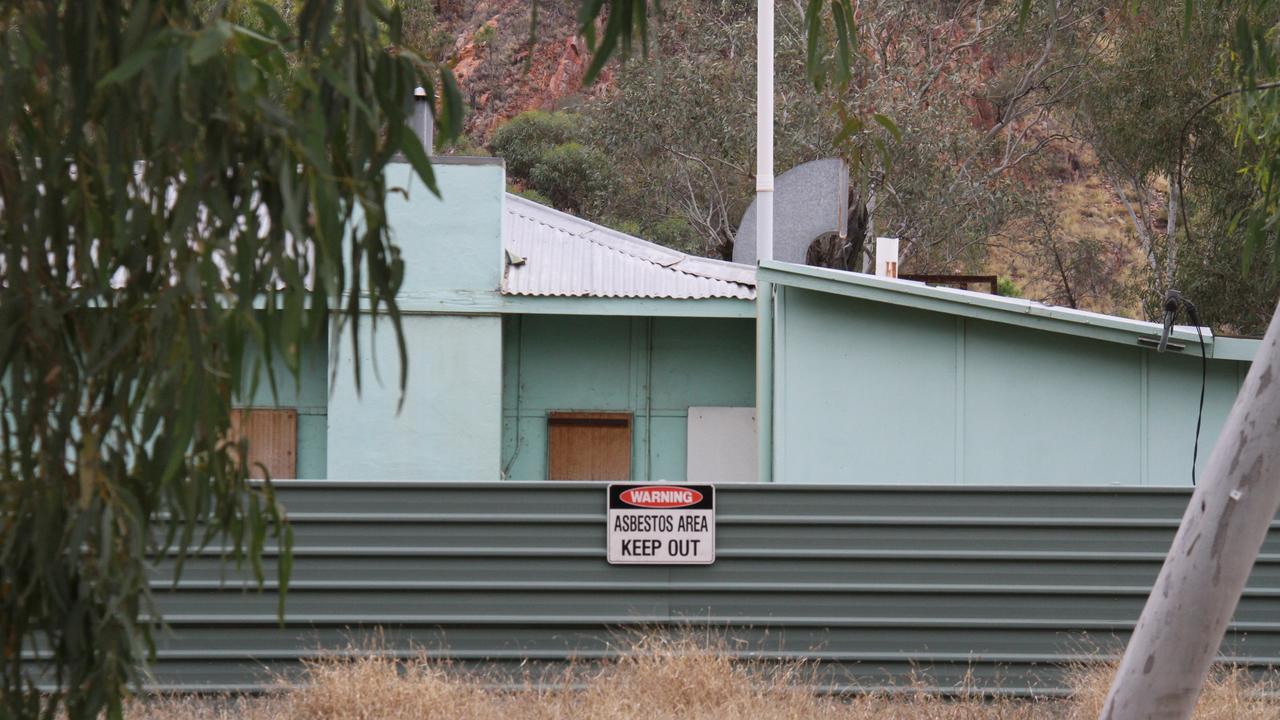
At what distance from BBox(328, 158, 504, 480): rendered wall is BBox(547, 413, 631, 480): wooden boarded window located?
139 cm

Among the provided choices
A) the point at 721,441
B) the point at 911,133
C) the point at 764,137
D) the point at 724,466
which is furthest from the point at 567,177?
the point at 724,466

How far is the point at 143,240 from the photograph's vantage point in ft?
10.4

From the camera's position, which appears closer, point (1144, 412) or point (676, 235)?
point (1144, 412)

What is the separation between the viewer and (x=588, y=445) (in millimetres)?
14234

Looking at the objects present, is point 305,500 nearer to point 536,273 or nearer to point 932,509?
point 932,509

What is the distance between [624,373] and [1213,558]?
9.82 metres

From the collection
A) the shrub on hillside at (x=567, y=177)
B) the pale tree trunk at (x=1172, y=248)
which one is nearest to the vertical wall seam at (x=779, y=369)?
the pale tree trunk at (x=1172, y=248)

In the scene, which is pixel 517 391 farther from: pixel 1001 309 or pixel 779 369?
pixel 1001 309

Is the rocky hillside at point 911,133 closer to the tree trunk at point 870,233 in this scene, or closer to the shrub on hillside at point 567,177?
the tree trunk at point 870,233

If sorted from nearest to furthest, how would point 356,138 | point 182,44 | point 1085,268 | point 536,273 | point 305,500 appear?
point 182,44 → point 356,138 → point 305,500 → point 536,273 → point 1085,268

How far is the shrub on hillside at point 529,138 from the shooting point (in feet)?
136

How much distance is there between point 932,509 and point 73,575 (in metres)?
5.79

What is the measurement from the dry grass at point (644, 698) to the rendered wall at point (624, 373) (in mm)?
6300

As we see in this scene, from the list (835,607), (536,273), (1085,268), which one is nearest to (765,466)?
(536,273)
